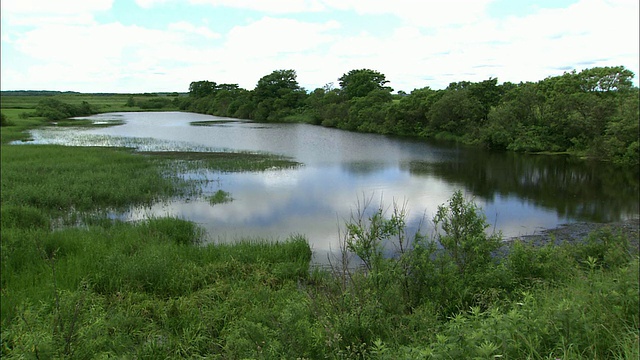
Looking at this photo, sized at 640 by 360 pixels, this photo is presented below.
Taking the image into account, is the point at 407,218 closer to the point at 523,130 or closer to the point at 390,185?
the point at 390,185

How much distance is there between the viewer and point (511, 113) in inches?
1163

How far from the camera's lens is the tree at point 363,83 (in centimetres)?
5416

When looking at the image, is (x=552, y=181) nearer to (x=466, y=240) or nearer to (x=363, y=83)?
(x=466, y=240)

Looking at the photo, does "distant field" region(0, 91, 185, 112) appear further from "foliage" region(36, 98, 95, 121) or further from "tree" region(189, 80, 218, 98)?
"tree" region(189, 80, 218, 98)

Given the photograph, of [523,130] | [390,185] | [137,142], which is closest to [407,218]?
[390,185]

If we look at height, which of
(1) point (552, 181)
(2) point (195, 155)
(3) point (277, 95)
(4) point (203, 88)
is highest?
(4) point (203, 88)

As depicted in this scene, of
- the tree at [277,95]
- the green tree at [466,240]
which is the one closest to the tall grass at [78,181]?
the green tree at [466,240]

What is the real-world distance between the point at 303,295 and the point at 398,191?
34.0 feet

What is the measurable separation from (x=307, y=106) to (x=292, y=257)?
5513 centimetres

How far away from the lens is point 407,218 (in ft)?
39.9

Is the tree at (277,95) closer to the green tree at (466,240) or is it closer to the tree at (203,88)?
the tree at (203,88)

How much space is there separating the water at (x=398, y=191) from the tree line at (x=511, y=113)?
218cm

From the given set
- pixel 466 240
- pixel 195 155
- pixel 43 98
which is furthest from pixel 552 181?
pixel 43 98

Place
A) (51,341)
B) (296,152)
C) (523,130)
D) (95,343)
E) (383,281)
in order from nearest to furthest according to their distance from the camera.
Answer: (51,341)
(95,343)
(383,281)
(296,152)
(523,130)
